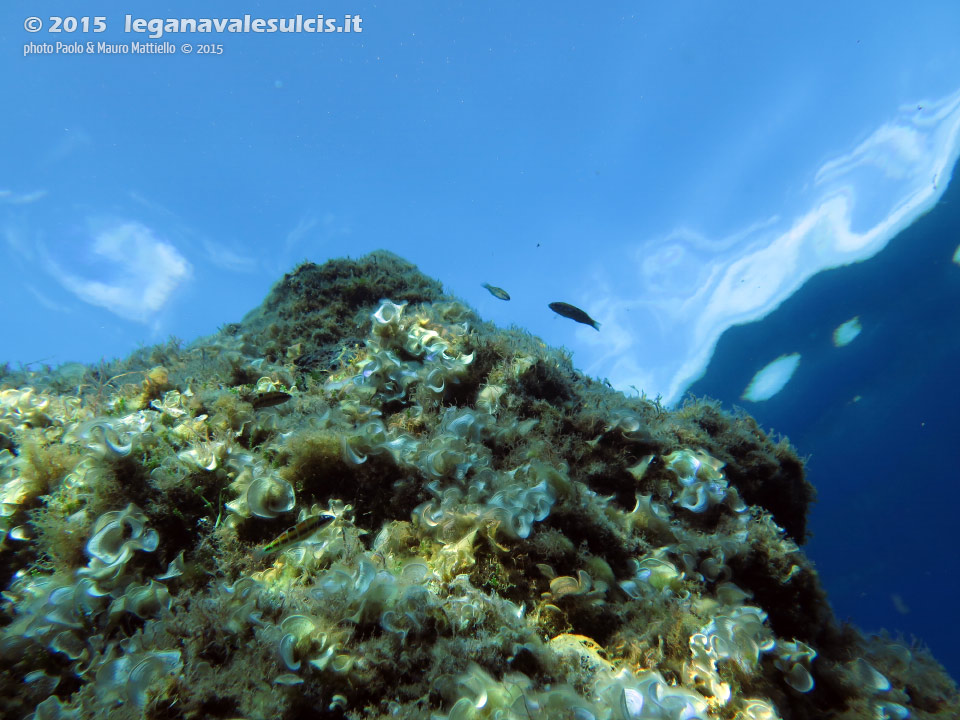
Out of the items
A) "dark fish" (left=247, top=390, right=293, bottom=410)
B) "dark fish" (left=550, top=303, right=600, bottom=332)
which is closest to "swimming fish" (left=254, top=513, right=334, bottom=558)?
"dark fish" (left=247, top=390, right=293, bottom=410)

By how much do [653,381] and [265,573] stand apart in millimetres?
27400

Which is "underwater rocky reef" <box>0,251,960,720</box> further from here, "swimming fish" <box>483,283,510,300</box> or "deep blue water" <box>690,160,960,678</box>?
"deep blue water" <box>690,160,960,678</box>

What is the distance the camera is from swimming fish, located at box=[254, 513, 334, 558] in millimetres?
2594

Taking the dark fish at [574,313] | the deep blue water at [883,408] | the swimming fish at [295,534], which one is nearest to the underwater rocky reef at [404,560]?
the swimming fish at [295,534]

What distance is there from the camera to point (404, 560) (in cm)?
260

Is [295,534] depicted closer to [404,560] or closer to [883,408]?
[404,560]

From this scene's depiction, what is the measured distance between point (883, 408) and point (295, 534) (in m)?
30.9

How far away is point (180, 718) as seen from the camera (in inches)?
65.4

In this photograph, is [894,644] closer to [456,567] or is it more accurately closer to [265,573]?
[456,567]

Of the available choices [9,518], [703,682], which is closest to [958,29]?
[703,682]

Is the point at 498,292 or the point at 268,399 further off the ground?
the point at 498,292

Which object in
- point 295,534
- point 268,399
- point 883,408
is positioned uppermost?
point 883,408

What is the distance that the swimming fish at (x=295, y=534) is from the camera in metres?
2.59

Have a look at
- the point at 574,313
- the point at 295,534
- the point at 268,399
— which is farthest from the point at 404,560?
the point at 574,313
